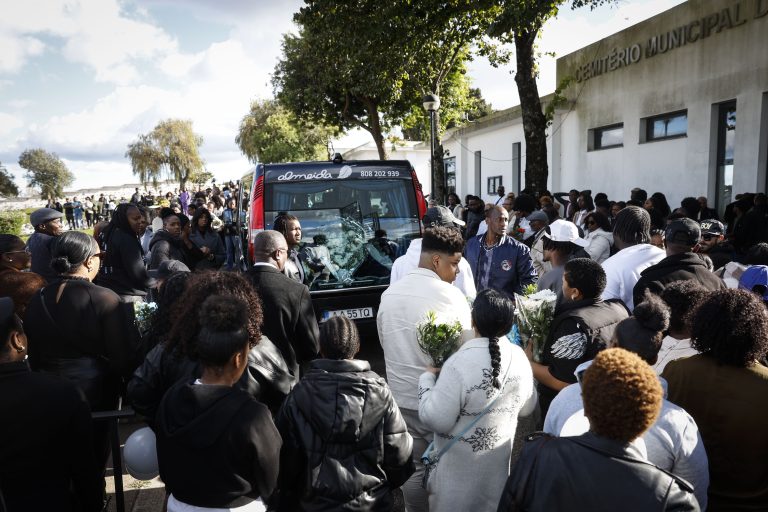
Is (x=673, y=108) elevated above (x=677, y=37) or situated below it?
below

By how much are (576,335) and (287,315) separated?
1771 millimetres

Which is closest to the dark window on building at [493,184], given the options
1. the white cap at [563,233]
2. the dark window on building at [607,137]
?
the dark window on building at [607,137]

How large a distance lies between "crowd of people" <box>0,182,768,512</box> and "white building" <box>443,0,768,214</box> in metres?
9.27

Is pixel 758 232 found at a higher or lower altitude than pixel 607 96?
lower

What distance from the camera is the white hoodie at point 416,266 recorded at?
4.22m

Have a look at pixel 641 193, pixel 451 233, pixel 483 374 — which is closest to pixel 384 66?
pixel 641 193

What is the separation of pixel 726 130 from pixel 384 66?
332 inches

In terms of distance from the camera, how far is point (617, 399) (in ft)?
5.54

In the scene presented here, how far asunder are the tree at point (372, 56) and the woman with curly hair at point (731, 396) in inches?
374

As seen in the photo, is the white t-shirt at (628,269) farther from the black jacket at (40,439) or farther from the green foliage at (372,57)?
the green foliage at (372,57)

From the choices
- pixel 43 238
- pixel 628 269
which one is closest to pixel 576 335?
pixel 628 269

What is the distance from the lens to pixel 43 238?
589cm

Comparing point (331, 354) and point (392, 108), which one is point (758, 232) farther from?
point (392, 108)

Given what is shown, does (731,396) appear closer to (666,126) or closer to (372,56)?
(666,126)
